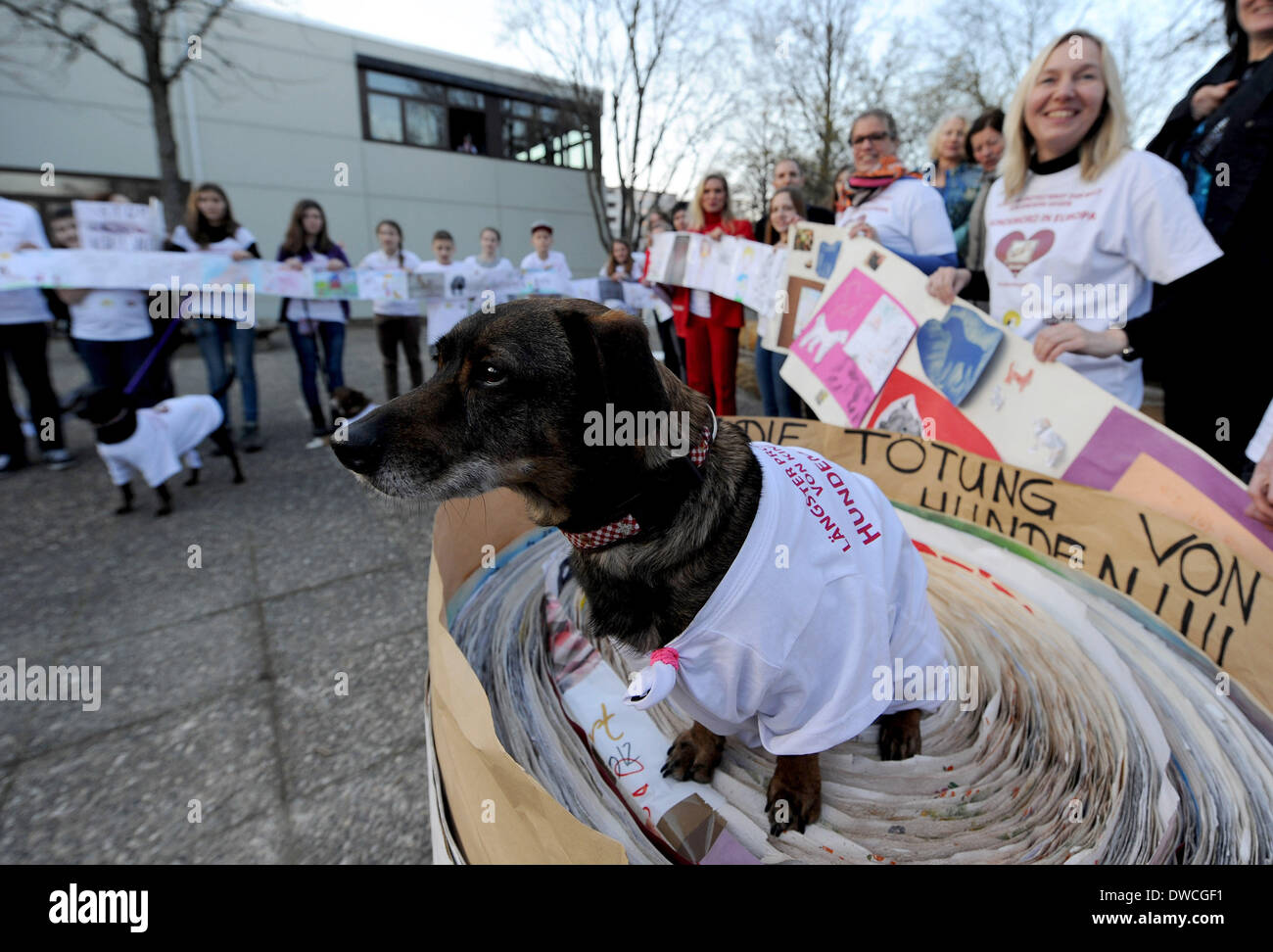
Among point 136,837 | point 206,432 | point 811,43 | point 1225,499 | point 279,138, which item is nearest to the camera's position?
point 136,837

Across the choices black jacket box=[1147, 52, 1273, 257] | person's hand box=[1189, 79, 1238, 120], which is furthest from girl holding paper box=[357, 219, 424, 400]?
black jacket box=[1147, 52, 1273, 257]

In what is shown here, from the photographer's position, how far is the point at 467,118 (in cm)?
2066

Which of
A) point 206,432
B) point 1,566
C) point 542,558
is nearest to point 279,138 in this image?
point 206,432

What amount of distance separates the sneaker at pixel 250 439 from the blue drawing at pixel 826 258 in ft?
16.8

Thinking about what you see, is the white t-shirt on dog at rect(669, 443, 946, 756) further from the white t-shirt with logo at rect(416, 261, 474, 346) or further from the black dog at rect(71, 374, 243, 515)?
the white t-shirt with logo at rect(416, 261, 474, 346)

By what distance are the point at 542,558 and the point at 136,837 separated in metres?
1.49

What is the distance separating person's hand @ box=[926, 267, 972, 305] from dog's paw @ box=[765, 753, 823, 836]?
206 centimetres

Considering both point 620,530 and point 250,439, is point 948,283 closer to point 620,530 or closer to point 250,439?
point 620,530

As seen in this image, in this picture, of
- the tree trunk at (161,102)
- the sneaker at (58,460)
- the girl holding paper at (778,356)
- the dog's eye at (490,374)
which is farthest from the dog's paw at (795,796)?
the tree trunk at (161,102)

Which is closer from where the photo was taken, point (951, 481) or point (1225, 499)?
point (1225, 499)

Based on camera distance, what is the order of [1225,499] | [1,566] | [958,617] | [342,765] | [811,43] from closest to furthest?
[1225,499] < [342,765] < [958,617] < [1,566] < [811,43]

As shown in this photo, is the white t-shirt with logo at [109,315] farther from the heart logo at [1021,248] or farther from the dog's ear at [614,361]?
the heart logo at [1021,248]
